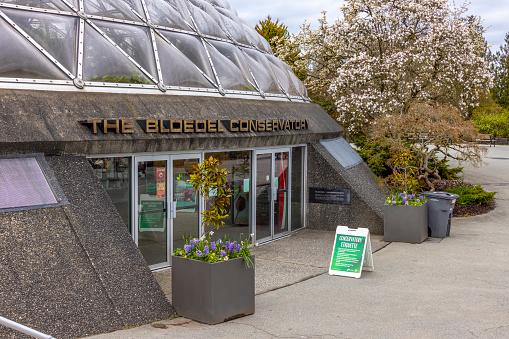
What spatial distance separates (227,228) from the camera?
11.7m

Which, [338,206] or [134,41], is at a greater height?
[134,41]

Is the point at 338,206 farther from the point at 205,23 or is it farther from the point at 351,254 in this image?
the point at 205,23

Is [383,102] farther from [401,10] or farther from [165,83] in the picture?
[165,83]

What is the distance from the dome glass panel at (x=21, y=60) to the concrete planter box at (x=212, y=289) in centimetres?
385

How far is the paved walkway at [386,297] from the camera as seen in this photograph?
675 cm

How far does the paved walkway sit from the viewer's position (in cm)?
675

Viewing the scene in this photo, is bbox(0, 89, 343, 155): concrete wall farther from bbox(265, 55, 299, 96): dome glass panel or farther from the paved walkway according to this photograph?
bbox(265, 55, 299, 96): dome glass panel

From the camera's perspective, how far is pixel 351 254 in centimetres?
972

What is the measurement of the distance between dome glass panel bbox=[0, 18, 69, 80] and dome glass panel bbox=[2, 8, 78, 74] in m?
0.22

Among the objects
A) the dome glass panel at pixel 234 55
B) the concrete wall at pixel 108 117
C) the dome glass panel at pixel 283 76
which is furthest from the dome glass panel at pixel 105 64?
the dome glass panel at pixel 283 76

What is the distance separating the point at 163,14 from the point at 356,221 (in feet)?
21.8

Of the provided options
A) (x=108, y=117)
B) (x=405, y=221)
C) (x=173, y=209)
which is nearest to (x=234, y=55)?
(x=173, y=209)

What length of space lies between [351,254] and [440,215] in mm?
4251

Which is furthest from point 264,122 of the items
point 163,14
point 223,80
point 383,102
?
point 383,102
